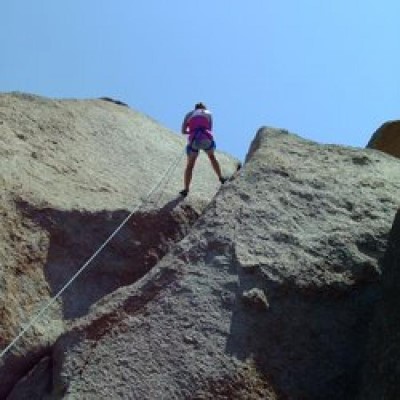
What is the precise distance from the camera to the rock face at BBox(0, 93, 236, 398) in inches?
268

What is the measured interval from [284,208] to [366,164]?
6.05 feet

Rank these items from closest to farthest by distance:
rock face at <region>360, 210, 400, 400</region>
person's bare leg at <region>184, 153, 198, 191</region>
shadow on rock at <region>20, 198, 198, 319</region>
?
1. rock face at <region>360, 210, 400, 400</region>
2. shadow on rock at <region>20, 198, 198, 319</region>
3. person's bare leg at <region>184, 153, 198, 191</region>

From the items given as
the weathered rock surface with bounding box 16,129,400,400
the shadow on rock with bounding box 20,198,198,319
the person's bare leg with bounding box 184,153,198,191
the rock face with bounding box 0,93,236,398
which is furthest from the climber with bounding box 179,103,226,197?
the weathered rock surface with bounding box 16,129,400,400

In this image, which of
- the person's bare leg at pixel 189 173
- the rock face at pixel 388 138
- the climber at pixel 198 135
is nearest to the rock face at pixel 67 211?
the person's bare leg at pixel 189 173

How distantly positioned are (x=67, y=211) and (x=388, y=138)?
774cm

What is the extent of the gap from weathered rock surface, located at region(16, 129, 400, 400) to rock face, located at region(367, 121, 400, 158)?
5.96m

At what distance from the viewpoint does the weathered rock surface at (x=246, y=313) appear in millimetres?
5426

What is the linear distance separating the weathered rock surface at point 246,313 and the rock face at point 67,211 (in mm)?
830

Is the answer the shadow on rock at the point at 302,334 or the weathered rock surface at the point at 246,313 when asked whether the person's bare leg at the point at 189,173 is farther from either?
the shadow on rock at the point at 302,334

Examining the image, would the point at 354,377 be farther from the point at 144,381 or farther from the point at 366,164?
the point at 366,164

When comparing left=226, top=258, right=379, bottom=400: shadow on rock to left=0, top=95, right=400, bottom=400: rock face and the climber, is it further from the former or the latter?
the climber

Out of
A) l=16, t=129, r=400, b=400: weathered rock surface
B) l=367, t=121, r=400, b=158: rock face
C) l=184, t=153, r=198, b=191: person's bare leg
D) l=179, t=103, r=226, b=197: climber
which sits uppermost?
l=367, t=121, r=400, b=158: rock face

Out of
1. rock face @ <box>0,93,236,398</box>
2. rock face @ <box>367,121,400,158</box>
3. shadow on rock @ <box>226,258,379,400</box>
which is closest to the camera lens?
shadow on rock @ <box>226,258,379,400</box>

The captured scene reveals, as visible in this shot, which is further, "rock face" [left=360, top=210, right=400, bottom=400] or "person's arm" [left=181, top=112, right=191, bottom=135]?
"person's arm" [left=181, top=112, right=191, bottom=135]
